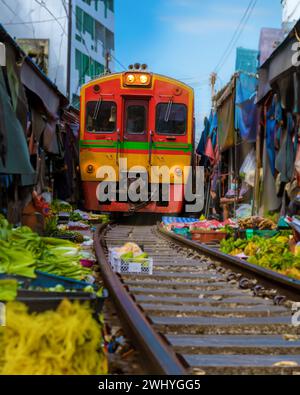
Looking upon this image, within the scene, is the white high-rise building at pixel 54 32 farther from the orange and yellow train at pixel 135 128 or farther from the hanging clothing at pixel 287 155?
the hanging clothing at pixel 287 155

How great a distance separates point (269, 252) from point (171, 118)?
6896 mm

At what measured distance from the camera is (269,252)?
684 cm

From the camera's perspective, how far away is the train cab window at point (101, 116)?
13.1 metres

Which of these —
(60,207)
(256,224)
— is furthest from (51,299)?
(60,207)

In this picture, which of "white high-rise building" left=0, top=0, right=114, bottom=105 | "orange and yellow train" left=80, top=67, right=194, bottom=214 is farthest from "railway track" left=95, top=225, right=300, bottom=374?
"white high-rise building" left=0, top=0, right=114, bottom=105

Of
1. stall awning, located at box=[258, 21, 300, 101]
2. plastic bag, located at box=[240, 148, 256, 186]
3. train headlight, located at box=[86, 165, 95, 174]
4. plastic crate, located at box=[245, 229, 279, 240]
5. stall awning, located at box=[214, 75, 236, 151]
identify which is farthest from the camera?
stall awning, located at box=[214, 75, 236, 151]

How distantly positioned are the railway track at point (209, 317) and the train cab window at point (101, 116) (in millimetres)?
6639

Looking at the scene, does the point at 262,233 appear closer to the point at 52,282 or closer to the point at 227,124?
the point at 227,124

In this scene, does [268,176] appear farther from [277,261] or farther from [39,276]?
[39,276]

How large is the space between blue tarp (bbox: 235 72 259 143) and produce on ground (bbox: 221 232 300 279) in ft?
14.4

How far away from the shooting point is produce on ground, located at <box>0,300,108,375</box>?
7.65 ft

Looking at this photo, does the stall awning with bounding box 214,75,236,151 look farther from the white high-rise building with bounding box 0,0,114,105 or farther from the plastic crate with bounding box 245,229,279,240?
the white high-rise building with bounding box 0,0,114,105

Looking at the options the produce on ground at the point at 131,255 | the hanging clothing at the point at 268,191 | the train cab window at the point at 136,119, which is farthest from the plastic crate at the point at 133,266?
the train cab window at the point at 136,119

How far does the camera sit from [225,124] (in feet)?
48.2
